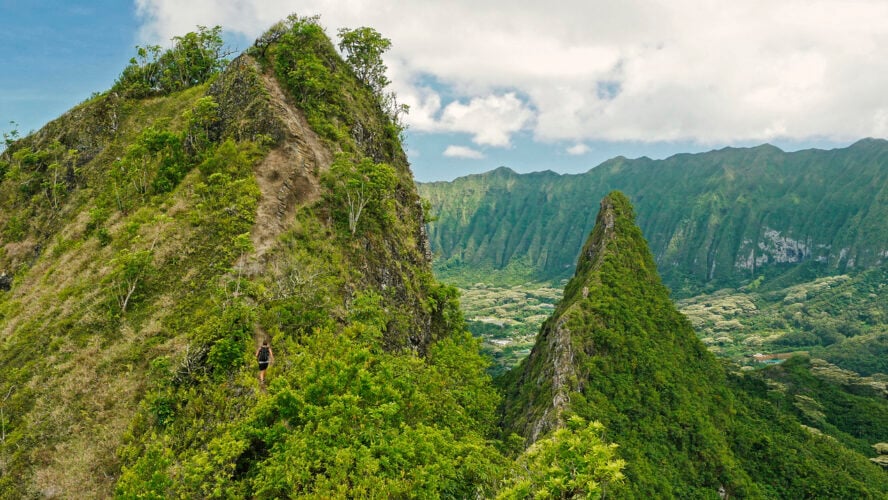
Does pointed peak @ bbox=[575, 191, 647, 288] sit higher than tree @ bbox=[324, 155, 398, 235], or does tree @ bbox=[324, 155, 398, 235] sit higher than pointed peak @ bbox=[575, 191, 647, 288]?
tree @ bbox=[324, 155, 398, 235]

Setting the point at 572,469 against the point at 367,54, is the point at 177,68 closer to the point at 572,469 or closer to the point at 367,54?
the point at 367,54

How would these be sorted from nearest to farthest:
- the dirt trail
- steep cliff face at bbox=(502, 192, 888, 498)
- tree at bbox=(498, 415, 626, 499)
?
tree at bbox=(498, 415, 626, 499), the dirt trail, steep cliff face at bbox=(502, 192, 888, 498)

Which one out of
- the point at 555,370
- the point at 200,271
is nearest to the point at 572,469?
the point at 200,271

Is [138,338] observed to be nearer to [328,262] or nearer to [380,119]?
[328,262]

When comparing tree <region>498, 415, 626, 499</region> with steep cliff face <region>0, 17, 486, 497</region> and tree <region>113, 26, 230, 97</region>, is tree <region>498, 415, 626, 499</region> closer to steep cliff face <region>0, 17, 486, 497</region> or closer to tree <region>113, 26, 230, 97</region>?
steep cliff face <region>0, 17, 486, 497</region>

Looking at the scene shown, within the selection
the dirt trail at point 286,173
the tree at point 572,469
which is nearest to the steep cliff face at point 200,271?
the dirt trail at point 286,173

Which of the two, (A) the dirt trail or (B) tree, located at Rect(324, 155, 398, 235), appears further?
(B) tree, located at Rect(324, 155, 398, 235)

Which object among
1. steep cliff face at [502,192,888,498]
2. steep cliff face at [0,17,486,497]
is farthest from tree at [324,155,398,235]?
steep cliff face at [502,192,888,498]
